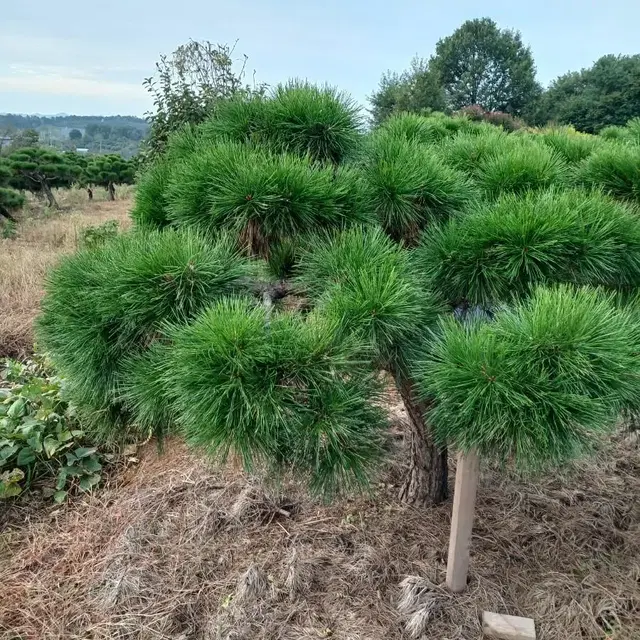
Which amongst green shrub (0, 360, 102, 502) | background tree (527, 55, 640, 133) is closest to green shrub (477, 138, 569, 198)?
green shrub (0, 360, 102, 502)

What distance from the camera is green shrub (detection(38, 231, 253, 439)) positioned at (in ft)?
2.26

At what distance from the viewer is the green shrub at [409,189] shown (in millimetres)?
849

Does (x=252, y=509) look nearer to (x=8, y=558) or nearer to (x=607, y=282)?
(x=8, y=558)

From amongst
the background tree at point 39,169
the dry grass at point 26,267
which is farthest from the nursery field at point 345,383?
the background tree at point 39,169

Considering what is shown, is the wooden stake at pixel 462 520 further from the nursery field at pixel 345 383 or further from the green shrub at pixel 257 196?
the green shrub at pixel 257 196

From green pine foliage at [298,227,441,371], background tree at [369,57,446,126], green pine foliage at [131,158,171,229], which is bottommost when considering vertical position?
green pine foliage at [298,227,441,371]

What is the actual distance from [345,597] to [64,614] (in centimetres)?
66

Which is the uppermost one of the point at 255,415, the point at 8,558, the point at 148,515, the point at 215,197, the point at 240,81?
the point at 240,81

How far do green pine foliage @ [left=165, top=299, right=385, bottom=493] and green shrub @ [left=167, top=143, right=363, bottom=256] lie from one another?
7.2 inches

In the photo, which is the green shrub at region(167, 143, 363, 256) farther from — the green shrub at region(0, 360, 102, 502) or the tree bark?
the green shrub at region(0, 360, 102, 502)

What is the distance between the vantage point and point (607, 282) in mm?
901

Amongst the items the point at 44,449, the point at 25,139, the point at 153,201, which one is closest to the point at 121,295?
the point at 153,201

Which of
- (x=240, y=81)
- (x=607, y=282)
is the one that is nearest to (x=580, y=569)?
(x=607, y=282)

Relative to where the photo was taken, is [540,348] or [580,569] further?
[580,569]
